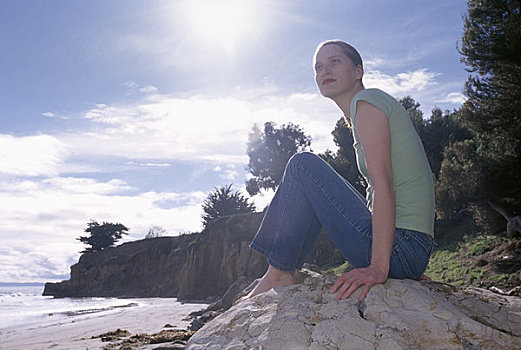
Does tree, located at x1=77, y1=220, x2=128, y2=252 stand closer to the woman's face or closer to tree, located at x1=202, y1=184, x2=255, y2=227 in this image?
tree, located at x1=202, y1=184, x2=255, y2=227

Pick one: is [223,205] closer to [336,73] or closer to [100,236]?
[100,236]

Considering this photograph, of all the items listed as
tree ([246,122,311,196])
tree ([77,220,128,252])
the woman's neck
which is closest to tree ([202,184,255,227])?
tree ([246,122,311,196])

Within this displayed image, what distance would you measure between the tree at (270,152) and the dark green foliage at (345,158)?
11.8 meters

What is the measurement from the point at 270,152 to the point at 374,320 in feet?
122

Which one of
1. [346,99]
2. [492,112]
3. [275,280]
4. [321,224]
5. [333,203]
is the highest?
[492,112]

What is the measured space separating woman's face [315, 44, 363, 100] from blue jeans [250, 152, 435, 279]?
A: 47 cm

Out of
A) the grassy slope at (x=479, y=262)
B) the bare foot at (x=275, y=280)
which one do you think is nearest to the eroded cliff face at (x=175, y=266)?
the grassy slope at (x=479, y=262)

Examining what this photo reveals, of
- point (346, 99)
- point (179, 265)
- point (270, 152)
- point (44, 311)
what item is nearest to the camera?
point (346, 99)

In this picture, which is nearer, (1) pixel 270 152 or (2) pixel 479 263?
(2) pixel 479 263

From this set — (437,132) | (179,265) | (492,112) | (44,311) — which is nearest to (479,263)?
(492,112)

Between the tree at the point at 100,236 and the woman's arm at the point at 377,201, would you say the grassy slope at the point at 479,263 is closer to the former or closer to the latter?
the woman's arm at the point at 377,201

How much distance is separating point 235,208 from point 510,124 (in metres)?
28.9

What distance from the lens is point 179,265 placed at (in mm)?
30594

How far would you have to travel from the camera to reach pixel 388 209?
73.1 inches
